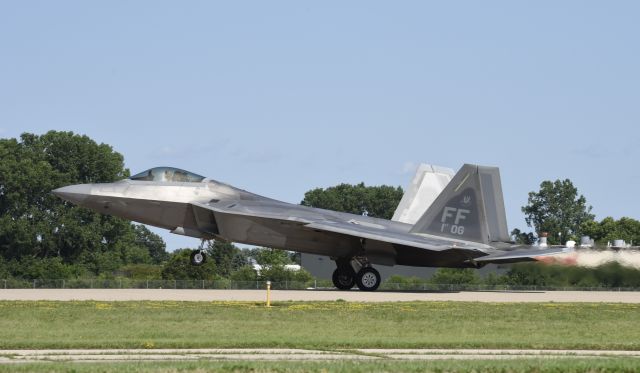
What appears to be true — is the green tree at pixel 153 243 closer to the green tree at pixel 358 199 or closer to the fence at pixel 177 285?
the green tree at pixel 358 199

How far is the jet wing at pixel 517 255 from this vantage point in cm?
3456

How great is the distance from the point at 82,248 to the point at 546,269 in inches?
1916

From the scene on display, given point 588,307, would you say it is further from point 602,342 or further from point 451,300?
→ point 602,342

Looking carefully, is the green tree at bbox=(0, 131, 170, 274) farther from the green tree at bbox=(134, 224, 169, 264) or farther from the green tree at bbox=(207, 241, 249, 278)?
the green tree at bbox=(134, 224, 169, 264)

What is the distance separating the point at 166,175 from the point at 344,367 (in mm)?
21328

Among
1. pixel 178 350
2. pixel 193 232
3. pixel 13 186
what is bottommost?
pixel 178 350

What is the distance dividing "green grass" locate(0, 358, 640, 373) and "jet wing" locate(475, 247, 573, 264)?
61.0 ft

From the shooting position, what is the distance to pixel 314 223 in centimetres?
3541

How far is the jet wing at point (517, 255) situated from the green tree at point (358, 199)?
79.6 metres

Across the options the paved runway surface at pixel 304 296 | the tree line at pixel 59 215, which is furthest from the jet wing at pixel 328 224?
the tree line at pixel 59 215

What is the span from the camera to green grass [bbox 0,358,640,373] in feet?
49.1

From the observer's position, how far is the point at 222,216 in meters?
35.3

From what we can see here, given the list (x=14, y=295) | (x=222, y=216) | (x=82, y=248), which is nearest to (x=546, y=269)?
(x=222, y=216)

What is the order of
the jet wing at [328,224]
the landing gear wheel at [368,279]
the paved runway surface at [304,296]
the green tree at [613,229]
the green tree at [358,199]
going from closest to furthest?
1. the paved runway surface at [304,296]
2. the jet wing at [328,224]
3. the landing gear wheel at [368,279]
4. the green tree at [613,229]
5. the green tree at [358,199]
